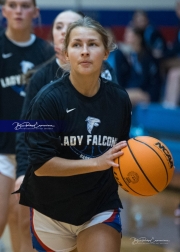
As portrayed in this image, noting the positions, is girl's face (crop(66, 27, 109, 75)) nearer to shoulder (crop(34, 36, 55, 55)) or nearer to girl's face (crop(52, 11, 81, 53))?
girl's face (crop(52, 11, 81, 53))

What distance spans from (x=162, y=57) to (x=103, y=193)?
5.69 m

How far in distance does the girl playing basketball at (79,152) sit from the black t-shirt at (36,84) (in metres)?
0.46

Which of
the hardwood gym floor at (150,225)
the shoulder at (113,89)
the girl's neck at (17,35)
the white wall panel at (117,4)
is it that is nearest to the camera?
the shoulder at (113,89)

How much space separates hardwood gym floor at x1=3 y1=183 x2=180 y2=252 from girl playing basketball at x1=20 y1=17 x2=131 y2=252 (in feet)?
6.19

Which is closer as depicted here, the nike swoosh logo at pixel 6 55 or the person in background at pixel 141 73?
the nike swoosh logo at pixel 6 55

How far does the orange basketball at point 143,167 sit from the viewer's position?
2879mm

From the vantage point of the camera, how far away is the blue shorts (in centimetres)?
313

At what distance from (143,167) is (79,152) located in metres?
0.39

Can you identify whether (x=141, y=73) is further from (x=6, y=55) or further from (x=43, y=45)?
(x=6, y=55)

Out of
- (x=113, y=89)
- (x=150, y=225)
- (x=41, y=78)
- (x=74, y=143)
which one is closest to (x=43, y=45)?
(x=41, y=78)

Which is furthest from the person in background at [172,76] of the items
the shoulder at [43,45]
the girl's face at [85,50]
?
the girl's face at [85,50]

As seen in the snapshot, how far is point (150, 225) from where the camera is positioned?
232 inches

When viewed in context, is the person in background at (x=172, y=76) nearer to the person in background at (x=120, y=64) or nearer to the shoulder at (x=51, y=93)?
the person in background at (x=120, y=64)

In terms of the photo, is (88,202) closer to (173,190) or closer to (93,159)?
(93,159)
